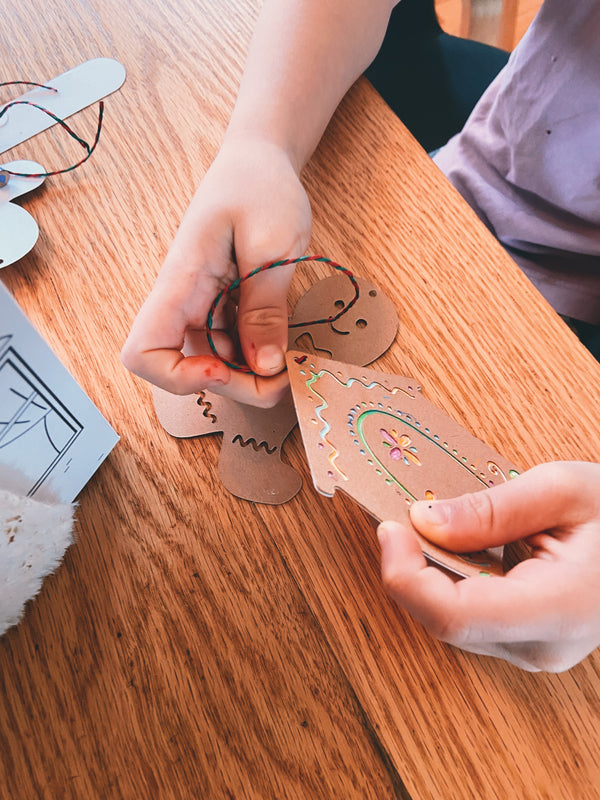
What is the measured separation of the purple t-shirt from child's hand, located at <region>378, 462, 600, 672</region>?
0.30 metres

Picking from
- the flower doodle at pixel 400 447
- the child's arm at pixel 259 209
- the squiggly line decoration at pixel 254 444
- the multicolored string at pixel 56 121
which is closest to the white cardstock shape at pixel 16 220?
the multicolored string at pixel 56 121

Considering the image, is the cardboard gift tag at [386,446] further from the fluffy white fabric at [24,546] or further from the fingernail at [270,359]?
the fluffy white fabric at [24,546]

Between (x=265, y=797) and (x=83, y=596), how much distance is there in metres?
0.19

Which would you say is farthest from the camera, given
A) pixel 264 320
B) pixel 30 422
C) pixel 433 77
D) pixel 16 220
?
pixel 433 77

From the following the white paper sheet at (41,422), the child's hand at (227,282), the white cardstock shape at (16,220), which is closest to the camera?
the white paper sheet at (41,422)

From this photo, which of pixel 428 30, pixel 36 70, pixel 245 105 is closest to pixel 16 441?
pixel 245 105

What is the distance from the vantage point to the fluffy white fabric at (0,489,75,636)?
36 cm

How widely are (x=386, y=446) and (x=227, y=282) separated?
20 centimetres

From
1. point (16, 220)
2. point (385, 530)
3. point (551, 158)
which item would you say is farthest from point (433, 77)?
point (385, 530)

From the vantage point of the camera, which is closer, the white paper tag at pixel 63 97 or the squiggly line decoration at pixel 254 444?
the squiggly line decoration at pixel 254 444

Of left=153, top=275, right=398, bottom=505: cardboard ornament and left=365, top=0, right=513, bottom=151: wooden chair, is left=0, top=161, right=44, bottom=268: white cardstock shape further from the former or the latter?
left=365, top=0, right=513, bottom=151: wooden chair

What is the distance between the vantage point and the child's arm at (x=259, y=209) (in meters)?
0.45

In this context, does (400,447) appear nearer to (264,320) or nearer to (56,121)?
(264,320)

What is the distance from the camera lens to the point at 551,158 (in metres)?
0.63
